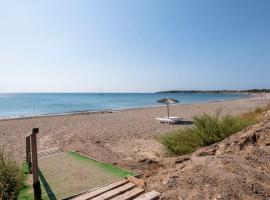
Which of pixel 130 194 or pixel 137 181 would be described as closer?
pixel 130 194

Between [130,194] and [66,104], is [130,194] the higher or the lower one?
the higher one

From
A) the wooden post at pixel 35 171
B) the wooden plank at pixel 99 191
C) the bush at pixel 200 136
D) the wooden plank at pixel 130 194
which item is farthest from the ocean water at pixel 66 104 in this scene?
the wooden plank at pixel 130 194

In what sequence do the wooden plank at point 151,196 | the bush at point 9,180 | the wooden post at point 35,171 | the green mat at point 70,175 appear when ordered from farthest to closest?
1. the green mat at point 70,175
2. the wooden post at point 35,171
3. the bush at point 9,180
4. the wooden plank at point 151,196

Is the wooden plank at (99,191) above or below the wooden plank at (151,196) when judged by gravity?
below

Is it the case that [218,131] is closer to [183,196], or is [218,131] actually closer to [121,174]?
Result: [121,174]

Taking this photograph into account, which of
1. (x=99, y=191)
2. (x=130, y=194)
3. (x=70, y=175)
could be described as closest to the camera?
(x=130, y=194)

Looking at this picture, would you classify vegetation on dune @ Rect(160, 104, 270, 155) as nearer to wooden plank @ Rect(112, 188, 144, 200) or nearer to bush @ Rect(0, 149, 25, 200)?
wooden plank @ Rect(112, 188, 144, 200)

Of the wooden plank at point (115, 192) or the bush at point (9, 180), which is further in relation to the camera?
the wooden plank at point (115, 192)

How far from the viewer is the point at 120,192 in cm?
347

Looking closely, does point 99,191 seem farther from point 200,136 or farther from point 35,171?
point 200,136

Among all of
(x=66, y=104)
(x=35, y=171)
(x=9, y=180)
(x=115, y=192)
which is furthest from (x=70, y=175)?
(x=66, y=104)

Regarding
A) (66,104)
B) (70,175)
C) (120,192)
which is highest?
(120,192)

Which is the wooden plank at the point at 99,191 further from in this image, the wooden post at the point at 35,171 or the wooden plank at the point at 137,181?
the wooden post at the point at 35,171

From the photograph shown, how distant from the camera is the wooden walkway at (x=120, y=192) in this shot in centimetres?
327
